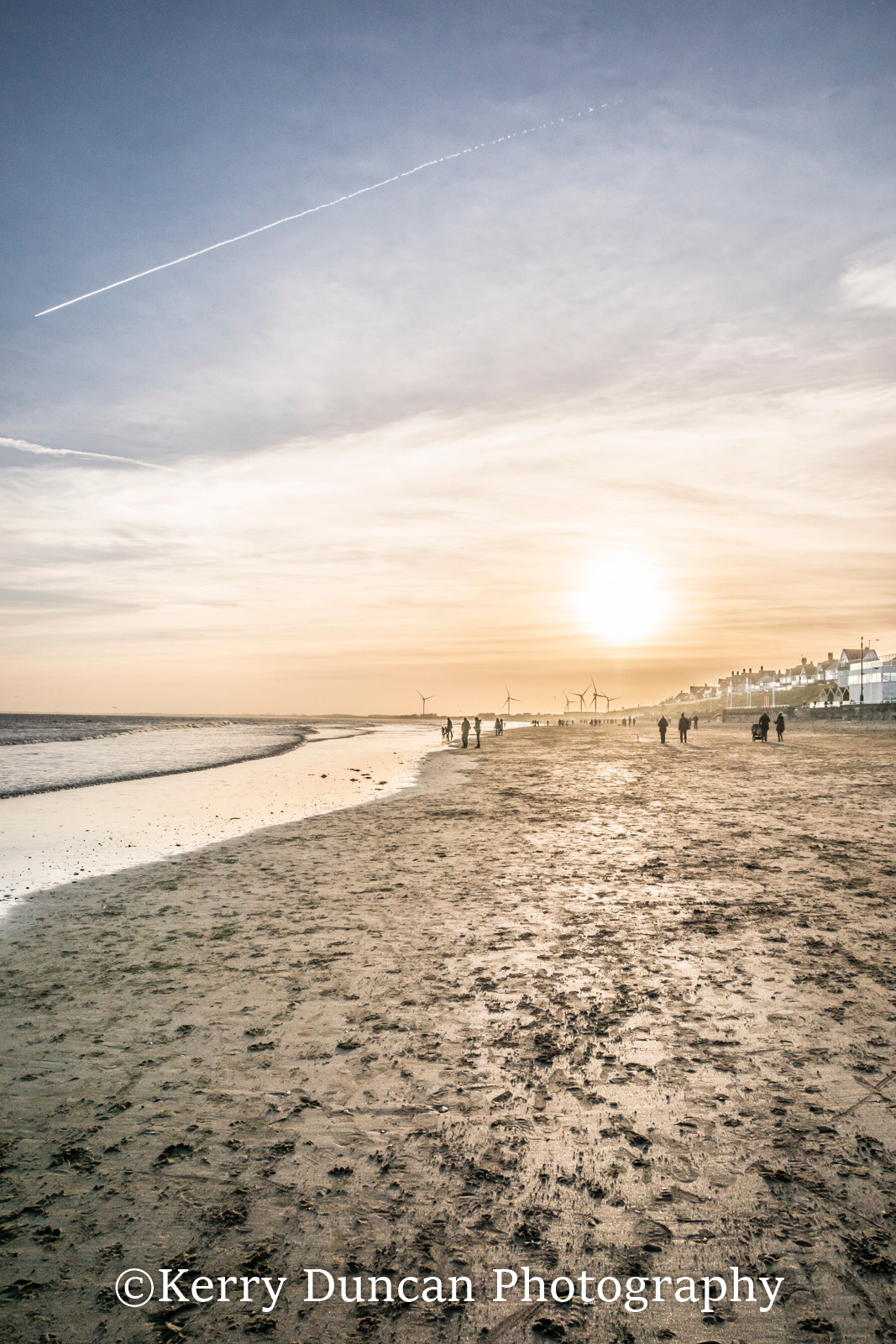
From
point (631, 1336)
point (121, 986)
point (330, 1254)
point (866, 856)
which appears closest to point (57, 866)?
point (121, 986)

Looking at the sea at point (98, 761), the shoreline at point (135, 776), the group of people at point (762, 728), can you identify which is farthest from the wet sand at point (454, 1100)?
the group of people at point (762, 728)

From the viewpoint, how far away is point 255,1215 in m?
4.35

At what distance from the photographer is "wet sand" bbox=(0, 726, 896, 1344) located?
12.7 feet

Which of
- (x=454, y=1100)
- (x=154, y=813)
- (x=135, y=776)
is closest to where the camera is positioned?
(x=454, y=1100)

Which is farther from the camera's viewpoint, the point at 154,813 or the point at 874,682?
the point at 874,682

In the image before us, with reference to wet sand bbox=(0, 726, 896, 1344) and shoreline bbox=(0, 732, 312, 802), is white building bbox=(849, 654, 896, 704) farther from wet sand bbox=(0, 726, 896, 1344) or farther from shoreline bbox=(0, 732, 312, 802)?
wet sand bbox=(0, 726, 896, 1344)

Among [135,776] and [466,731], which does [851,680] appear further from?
[135,776]

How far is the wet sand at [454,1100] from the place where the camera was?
3.88 m

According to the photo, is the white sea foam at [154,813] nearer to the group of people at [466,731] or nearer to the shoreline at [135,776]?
the shoreline at [135,776]

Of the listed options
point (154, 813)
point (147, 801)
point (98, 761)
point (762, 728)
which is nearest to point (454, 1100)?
point (154, 813)

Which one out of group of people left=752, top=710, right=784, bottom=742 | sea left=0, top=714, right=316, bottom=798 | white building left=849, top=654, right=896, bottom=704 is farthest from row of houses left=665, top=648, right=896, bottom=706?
sea left=0, top=714, right=316, bottom=798

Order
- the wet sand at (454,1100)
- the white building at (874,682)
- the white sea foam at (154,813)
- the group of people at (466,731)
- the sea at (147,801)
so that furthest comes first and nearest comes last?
the white building at (874,682) → the group of people at (466,731) → the sea at (147,801) → the white sea foam at (154,813) → the wet sand at (454,1100)

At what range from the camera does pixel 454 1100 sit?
18.3 ft

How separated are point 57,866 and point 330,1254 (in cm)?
1287
